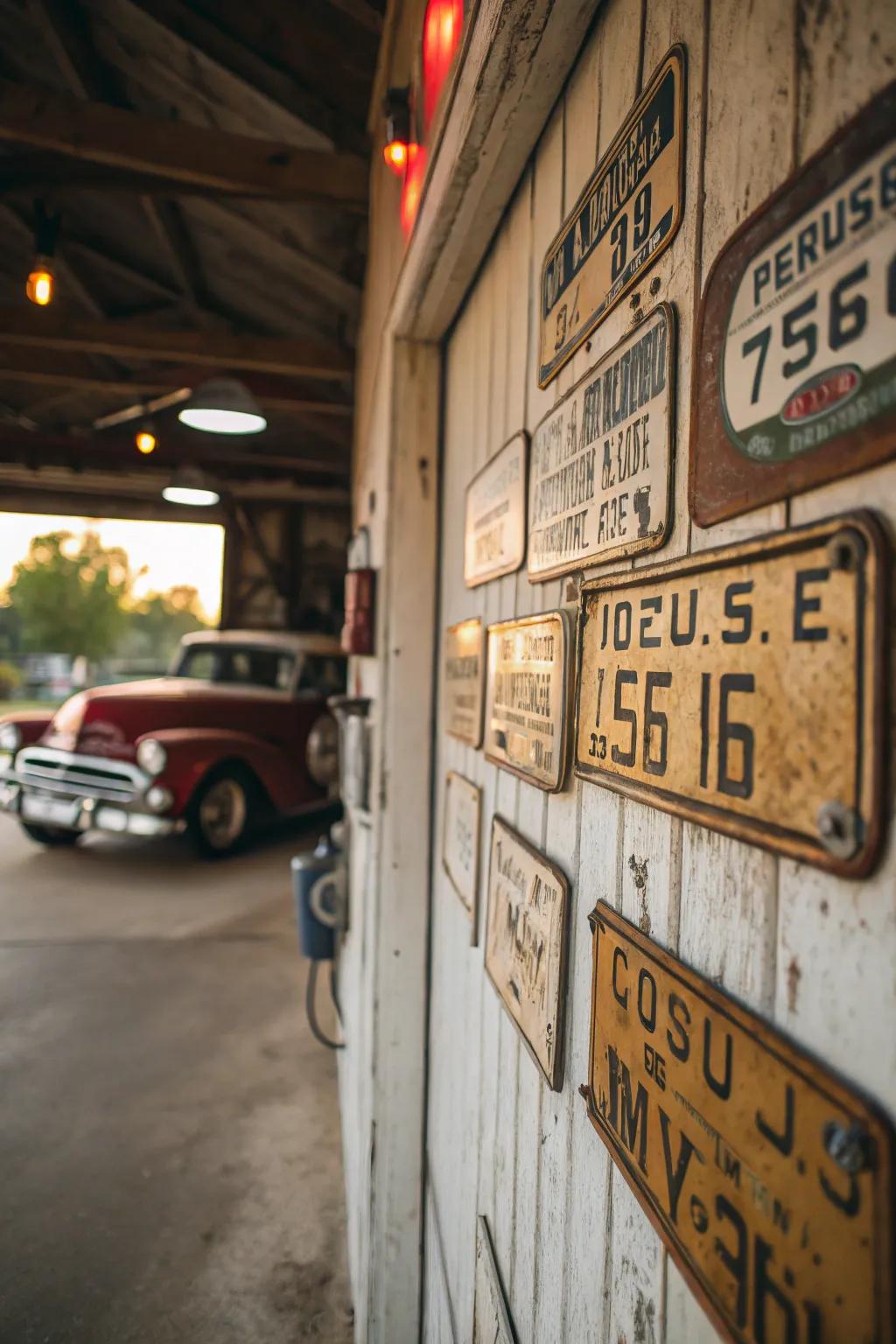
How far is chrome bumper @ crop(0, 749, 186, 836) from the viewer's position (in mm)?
4668

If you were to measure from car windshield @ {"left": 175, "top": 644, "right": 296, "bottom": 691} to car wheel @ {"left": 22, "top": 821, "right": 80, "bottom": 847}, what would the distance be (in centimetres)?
149

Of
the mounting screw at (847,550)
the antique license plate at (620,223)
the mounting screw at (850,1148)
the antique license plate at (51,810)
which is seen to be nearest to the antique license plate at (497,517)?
the antique license plate at (620,223)

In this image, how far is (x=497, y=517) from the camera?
3.64ft

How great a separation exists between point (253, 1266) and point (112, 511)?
30.0 ft

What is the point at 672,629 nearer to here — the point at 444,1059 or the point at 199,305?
the point at 444,1059

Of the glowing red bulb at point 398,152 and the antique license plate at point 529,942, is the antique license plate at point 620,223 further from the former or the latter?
the glowing red bulb at point 398,152

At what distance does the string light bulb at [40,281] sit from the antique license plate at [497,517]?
109 inches

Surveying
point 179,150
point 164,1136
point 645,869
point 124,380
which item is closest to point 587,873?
point 645,869

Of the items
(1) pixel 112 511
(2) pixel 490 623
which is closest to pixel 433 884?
(2) pixel 490 623

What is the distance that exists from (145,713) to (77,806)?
738 millimetres

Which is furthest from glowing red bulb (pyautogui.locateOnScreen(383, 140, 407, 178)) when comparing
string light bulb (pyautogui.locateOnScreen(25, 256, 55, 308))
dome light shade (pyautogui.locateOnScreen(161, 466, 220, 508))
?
dome light shade (pyautogui.locateOnScreen(161, 466, 220, 508))

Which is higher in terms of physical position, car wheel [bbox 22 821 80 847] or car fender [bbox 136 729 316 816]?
car fender [bbox 136 729 316 816]

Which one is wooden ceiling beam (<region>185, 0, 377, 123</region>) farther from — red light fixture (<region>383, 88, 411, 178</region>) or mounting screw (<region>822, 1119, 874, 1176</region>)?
mounting screw (<region>822, 1119, 874, 1176</region>)

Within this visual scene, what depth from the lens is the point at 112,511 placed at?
9.40 metres
